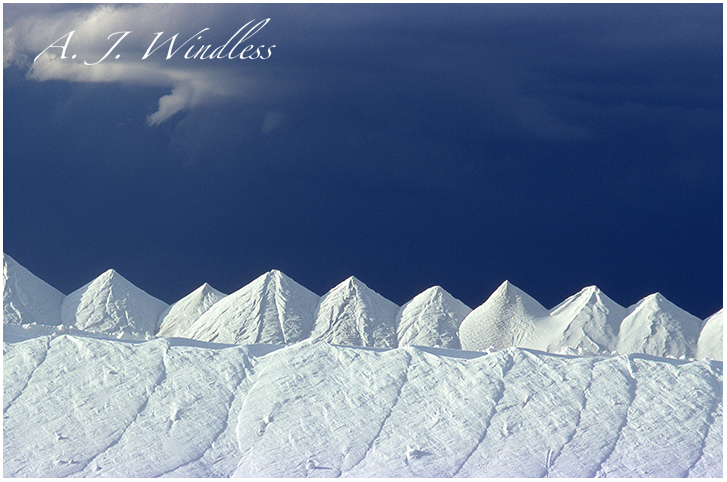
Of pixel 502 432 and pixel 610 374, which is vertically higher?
pixel 610 374

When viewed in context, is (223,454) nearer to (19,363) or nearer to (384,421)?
(384,421)

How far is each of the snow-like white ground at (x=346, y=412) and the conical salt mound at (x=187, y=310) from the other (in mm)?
5902

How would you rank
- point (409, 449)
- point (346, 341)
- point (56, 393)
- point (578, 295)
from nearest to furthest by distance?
point (409, 449) < point (56, 393) < point (346, 341) < point (578, 295)

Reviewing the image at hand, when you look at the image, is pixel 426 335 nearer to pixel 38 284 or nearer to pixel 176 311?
pixel 176 311

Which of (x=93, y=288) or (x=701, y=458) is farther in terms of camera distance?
(x=93, y=288)

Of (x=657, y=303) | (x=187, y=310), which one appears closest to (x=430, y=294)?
(x=657, y=303)

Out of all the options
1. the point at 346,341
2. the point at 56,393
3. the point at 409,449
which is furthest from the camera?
the point at 346,341

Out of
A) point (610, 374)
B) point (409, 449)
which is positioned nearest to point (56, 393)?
point (409, 449)

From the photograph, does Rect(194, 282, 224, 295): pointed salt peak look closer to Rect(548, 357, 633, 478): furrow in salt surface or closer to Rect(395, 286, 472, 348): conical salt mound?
Rect(395, 286, 472, 348): conical salt mound

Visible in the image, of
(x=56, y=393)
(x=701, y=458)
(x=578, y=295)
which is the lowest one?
(x=701, y=458)

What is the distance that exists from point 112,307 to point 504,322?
6.55m

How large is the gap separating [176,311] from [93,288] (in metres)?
1.47

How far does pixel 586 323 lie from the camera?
12344 millimetres

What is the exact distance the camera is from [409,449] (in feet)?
20.2
